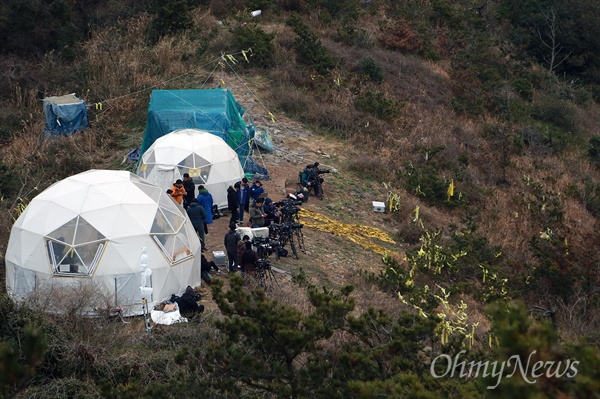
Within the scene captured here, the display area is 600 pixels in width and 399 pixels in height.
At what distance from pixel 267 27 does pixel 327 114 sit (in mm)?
6401

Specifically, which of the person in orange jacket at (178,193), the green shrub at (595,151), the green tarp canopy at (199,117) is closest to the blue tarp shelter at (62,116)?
the green tarp canopy at (199,117)

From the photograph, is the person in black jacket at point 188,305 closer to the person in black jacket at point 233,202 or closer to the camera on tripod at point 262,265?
the camera on tripod at point 262,265

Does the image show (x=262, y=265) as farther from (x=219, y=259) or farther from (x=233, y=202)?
(x=233, y=202)

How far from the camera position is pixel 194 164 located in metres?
18.0

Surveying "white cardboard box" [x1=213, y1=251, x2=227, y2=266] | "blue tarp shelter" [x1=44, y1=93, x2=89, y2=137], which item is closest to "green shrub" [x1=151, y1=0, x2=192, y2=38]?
"blue tarp shelter" [x1=44, y1=93, x2=89, y2=137]

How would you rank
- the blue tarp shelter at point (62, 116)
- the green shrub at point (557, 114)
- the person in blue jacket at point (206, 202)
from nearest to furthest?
1. the person in blue jacket at point (206, 202)
2. the blue tarp shelter at point (62, 116)
3. the green shrub at point (557, 114)

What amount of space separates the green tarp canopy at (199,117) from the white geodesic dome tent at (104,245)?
20.3 ft

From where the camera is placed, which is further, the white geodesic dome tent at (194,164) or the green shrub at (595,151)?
the green shrub at (595,151)

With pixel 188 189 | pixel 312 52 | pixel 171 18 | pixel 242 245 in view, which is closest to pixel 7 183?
pixel 188 189

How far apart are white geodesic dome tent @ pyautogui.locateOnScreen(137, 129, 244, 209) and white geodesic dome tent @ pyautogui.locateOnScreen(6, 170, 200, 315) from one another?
3455mm

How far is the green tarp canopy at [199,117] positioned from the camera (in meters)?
20.5

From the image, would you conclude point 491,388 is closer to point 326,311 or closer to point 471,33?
point 326,311

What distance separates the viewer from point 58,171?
20.2 meters

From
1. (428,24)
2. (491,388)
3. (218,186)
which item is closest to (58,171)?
(218,186)
